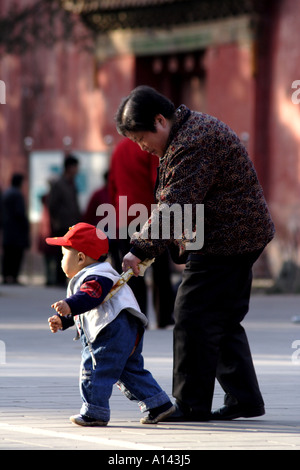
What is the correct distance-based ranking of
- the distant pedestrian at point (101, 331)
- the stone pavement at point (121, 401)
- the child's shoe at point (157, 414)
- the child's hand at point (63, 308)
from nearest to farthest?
1. the stone pavement at point (121, 401)
2. the child's hand at point (63, 308)
3. the distant pedestrian at point (101, 331)
4. the child's shoe at point (157, 414)

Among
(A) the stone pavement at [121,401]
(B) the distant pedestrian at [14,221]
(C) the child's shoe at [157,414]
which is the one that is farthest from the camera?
(B) the distant pedestrian at [14,221]

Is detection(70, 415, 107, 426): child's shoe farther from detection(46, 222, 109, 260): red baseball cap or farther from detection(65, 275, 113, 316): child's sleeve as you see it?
detection(46, 222, 109, 260): red baseball cap

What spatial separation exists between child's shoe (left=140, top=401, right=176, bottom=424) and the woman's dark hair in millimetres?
1314

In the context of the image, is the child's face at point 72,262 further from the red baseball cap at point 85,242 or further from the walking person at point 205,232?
the walking person at point 205,232

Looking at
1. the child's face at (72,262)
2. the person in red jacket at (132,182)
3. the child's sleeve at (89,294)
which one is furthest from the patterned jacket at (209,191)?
the person in red jacket at (132,182)

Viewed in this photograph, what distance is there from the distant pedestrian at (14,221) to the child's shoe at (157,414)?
493 inches

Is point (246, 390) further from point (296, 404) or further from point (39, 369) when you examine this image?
point (39, 369)

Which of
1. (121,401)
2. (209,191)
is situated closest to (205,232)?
(209,191)

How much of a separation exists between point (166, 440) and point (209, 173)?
4.22 ft

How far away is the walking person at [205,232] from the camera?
6234 millimetres

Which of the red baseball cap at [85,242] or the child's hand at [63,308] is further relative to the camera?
the red baseball cap at [85,242]

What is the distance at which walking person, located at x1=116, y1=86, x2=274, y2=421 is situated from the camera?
623cm

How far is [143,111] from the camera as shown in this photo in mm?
6254

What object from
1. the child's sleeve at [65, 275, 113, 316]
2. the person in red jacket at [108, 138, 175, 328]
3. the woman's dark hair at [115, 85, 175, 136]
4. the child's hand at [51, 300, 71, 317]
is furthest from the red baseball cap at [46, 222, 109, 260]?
the person in red jacket at [108, 138, 175, 328]
